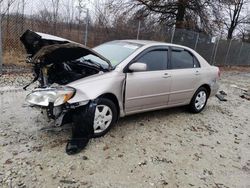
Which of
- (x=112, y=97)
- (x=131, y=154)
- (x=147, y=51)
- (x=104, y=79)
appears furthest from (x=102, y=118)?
(x=147, y=51)

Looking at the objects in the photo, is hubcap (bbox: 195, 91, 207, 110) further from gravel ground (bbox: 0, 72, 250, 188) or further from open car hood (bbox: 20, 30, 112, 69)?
open car hood (bbox: 20, 30, 112, 69)

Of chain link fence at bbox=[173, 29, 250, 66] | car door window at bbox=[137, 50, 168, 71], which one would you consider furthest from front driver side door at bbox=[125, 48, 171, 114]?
chain link fence at bbox=[173, 29, 250, 66]

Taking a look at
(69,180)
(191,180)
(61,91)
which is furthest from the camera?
(61,91)

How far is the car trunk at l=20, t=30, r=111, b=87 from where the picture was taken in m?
3.83

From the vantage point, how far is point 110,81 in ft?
13.6

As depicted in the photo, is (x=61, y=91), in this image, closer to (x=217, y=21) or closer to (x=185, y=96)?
(x=185, y=96)

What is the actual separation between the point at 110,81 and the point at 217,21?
53.2ft

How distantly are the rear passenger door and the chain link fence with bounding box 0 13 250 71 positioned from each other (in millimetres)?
5139

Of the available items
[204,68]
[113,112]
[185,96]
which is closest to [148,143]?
[113,112]

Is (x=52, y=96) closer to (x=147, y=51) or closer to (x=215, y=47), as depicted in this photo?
(x=147, y=51)

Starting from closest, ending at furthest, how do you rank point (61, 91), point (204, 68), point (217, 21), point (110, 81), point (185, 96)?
point (61, 91), point (110, 81), point (185, 96), point (204, 68), point (217, 21)

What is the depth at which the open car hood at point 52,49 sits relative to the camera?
3.78 meters

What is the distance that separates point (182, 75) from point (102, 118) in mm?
2142

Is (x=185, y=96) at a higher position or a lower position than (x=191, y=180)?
higher
